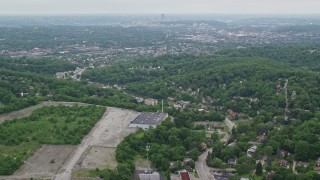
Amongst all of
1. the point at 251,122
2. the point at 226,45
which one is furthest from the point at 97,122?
the point at 226,45

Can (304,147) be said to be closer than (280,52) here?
Yes

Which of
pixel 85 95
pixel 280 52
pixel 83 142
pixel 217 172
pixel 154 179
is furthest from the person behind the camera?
pixel 280 52

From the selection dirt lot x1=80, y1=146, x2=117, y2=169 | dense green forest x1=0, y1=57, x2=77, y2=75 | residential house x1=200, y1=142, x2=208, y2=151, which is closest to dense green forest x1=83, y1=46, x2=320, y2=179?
residential house x1=200, y1=142, x2=208, y2=151

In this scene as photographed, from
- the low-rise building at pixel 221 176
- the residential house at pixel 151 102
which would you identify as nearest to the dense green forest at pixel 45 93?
the residential house at pixel 151 102

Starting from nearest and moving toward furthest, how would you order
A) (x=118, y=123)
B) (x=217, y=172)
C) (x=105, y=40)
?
(x=217, y=172) → (x=118, y=123) → (x=105, y=40)

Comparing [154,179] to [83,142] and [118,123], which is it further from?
[118,123]
